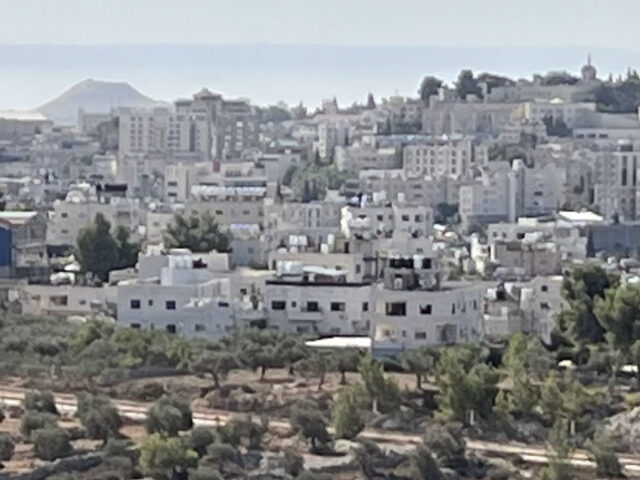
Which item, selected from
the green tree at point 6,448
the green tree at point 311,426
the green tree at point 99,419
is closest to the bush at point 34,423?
the green tree at point 99,419

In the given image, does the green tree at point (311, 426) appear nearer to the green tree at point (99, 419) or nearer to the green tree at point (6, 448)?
the green tree at point (99, 419)

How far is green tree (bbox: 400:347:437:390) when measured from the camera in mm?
21641

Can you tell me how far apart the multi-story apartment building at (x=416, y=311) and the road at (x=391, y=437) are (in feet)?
9.47

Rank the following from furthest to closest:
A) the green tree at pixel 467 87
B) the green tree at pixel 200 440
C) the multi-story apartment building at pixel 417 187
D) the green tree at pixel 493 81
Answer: the green tree at pixel 493 81 → the green tree at pixel 467 87 → the multi-story apartment building at pixel 417 187 → the green tree at pixel 200 440

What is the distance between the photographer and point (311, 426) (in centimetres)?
1955

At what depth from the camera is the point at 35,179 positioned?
162 feet

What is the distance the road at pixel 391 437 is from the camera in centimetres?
1914

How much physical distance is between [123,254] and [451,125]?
27537mm

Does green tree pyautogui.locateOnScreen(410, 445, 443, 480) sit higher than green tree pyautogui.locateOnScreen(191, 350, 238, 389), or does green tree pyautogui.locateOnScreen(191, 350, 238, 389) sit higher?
green tree pyautogui.locateOnScreen(191, 350, 238, 389)

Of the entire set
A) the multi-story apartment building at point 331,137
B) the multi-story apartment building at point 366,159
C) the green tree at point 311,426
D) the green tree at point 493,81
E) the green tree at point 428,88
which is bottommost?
the green tree at point 311,426

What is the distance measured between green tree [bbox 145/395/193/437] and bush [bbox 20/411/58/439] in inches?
21.1

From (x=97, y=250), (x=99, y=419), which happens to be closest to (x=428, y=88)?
(x=97, y=250)

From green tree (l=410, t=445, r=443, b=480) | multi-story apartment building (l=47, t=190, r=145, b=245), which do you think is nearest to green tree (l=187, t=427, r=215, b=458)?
green tree (l=410, t=445, r=443, b=480)

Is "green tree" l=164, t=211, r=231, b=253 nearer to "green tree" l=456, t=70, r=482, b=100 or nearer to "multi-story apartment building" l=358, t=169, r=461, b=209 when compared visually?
"multi-story apartment building" l=358, t=169, r=461, b=209
